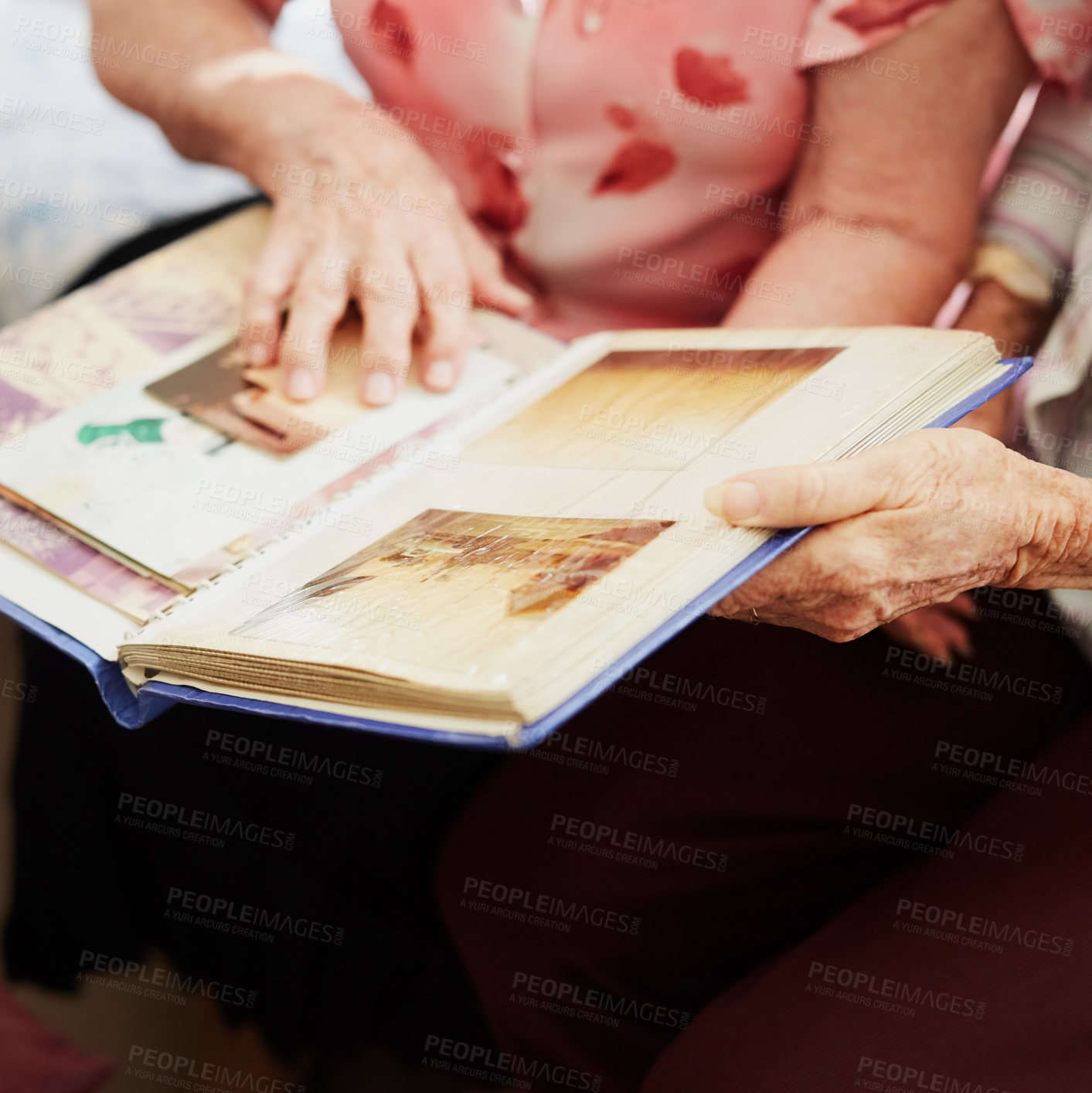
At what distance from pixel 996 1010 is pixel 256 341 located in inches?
31.8

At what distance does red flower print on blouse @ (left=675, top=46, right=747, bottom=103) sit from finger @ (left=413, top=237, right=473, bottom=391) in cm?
27

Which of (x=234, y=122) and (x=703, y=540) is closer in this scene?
(x=703, y=540)

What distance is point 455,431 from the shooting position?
31.2 inches

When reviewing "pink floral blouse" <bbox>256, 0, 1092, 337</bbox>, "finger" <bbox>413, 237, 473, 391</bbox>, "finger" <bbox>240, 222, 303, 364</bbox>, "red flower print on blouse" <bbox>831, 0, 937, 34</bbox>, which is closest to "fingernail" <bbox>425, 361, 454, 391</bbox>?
"finger" <bbox>413, 237, 473, 391</bbox>

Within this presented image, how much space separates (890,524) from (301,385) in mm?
493

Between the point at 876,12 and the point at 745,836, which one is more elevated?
the point at 876,12

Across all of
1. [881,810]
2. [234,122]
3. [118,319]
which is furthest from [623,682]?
[234,122]

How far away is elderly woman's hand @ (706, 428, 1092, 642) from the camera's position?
0.58 metres

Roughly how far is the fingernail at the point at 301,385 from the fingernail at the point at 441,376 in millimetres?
100

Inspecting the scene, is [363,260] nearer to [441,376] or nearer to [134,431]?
[441,376]

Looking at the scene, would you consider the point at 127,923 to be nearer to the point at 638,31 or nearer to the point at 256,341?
the point at 256,341

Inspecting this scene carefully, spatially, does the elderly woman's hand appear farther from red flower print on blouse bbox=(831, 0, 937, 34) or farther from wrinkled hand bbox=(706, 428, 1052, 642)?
red flower print on blouse bbox=(831, 0, 937, 34)

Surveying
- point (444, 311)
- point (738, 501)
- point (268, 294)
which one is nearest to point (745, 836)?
point (738, 501)

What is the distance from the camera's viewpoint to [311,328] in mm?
847
